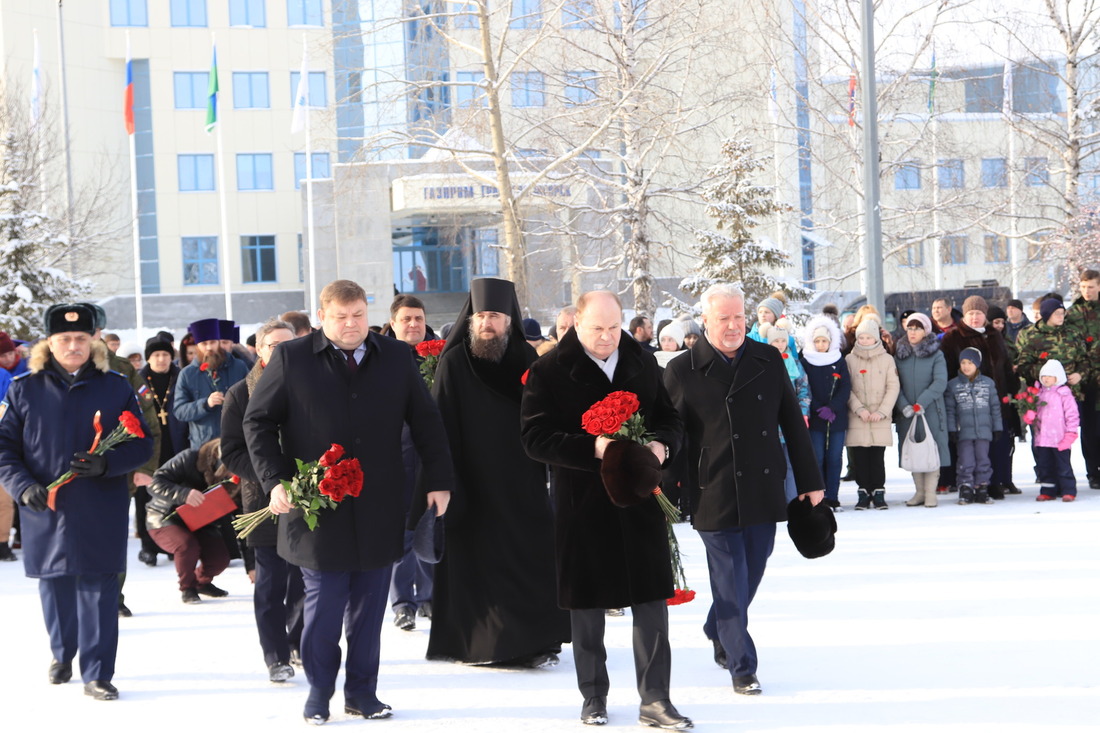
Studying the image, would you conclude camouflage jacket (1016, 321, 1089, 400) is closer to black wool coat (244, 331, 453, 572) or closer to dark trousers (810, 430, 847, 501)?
dark trousers (810, 430, 847, 501)

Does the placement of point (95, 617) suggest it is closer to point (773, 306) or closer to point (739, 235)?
point (773, 306)

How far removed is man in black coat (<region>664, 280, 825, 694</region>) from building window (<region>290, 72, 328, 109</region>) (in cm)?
4783

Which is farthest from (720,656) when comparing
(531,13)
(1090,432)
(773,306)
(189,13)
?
(189,13)

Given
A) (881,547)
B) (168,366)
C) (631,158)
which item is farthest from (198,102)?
(881,547)

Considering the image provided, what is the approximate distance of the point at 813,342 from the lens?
13.2 meters

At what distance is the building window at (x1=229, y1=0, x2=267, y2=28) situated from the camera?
52.4 meters

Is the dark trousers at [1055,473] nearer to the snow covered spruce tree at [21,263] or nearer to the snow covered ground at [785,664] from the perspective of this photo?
the snow covered ground at [785,664]

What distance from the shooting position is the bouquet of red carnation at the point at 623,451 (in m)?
5.55

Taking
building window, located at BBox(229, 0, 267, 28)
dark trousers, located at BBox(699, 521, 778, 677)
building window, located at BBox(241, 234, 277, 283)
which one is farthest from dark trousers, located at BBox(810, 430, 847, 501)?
building window, located at BBox(229, 0, 267, 28)

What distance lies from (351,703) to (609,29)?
1841cm

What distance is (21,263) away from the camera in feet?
89.3

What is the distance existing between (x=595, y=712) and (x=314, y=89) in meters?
49.6

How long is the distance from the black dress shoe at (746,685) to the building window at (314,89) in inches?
1905

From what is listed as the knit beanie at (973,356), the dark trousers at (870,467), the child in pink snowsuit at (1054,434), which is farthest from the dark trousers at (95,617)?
the child in pink snowsuit at (1054,434)
